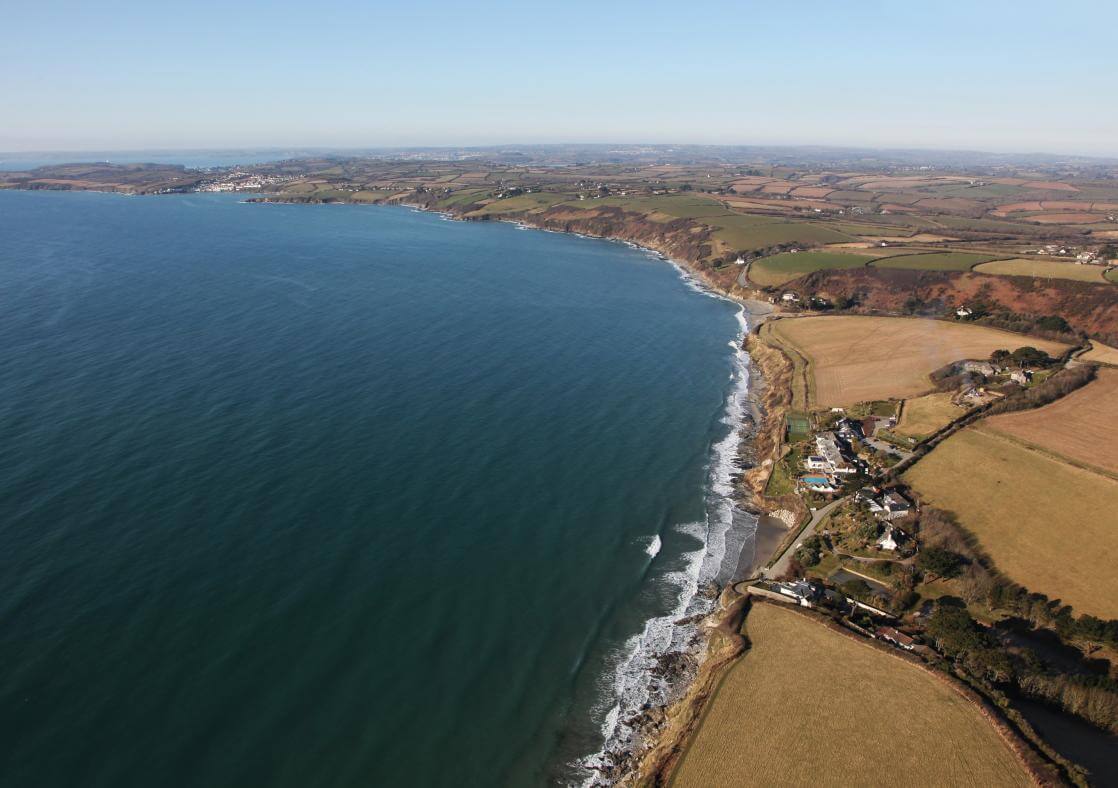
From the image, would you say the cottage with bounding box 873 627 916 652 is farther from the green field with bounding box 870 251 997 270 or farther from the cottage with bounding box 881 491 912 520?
the green field with bounding box 870 251 997 270

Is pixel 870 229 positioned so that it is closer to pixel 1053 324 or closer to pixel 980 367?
pixel 1053 324

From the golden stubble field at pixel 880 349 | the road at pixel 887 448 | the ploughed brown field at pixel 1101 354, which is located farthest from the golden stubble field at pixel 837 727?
the ploughed brown field at pixel 1101 354

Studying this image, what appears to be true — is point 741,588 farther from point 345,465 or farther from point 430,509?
point 345,465

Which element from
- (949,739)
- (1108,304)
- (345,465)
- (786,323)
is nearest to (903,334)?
(786,323)

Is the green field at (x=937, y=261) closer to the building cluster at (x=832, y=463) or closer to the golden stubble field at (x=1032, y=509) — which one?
the golden stubble field at (x=1032, y=509)

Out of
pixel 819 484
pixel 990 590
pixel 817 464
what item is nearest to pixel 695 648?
pixel 990 590

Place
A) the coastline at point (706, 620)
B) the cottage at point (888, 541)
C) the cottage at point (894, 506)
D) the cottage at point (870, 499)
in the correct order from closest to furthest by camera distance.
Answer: the coastline at point (706, 620), the cottage at point (888, 541), the cottage at point (894, 506), the cottage at point (870, 499)

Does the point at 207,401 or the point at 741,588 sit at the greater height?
the point at 207,401

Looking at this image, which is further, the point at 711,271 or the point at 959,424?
the point at 711,271

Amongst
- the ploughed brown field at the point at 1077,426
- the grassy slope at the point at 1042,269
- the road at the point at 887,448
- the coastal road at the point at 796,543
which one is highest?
the grassy slope at the point at 1042,269
